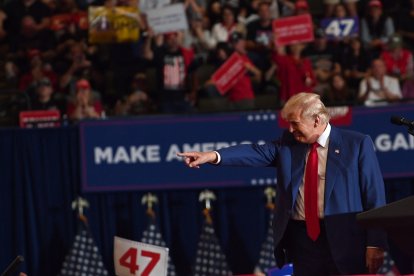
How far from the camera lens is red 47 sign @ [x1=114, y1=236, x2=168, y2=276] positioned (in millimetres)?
8617

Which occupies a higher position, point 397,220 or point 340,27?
point 340,27

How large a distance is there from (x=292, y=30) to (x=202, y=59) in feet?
3.49

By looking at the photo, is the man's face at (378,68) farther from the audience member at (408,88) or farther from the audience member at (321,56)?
the audience member at (321,56)

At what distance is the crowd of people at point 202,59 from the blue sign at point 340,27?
0.05 metres

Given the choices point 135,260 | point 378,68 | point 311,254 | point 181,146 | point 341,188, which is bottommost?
point 135,260

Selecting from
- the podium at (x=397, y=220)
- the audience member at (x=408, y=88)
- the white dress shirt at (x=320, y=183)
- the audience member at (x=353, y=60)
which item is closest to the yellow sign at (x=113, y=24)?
the audience member at (x=353, y=60)

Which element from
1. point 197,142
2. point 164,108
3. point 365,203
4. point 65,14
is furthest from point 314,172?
point 65,14

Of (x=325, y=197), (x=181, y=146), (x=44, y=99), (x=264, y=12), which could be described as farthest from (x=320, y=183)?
(x=264, y=12)

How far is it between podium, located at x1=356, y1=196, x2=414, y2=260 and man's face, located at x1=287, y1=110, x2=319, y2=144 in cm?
101

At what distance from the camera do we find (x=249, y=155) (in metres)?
6.46

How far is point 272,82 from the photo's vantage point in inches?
486

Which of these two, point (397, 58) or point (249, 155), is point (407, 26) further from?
point (249, 155)

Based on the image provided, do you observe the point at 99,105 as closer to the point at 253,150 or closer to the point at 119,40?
the point at 119,40

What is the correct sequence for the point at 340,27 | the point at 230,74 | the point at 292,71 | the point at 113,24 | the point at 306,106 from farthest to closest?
the point at 340,27 < the point at 113,24 < the point at 292,71 < the point at 230,74 < the point at 306,106
